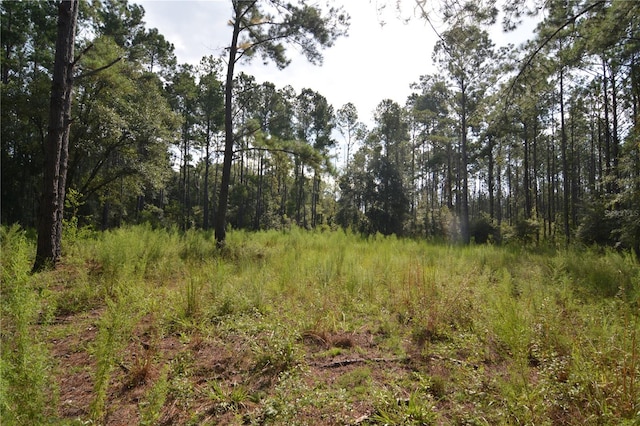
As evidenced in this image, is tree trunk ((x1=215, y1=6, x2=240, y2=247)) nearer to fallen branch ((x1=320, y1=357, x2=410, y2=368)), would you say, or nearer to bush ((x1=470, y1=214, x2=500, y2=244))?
fallen branch ((x1=320, y1=357, x2=410, y2=368))

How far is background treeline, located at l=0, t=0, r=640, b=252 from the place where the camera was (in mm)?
7637

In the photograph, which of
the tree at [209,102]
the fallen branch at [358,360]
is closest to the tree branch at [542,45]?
the fallen branch at [358,360]

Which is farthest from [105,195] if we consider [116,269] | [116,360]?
[116,360]

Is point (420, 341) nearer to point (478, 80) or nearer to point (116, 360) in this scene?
point (116, 360)

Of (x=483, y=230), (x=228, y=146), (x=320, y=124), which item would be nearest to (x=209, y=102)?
(x=320, y=124)

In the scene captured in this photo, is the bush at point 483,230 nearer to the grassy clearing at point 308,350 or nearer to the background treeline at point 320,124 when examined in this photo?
the background treeline at point 320,124

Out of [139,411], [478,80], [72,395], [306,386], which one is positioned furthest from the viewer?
[478,80]

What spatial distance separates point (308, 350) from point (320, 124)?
3067cm

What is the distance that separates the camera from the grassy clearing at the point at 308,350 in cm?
207

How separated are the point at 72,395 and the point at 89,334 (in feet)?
3.62

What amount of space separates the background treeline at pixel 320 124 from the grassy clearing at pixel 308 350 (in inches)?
135

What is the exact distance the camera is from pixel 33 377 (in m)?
1.76

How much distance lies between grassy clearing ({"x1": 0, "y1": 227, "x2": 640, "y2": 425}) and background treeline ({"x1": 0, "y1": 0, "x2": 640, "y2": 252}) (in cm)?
344

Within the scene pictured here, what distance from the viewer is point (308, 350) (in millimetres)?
3191
